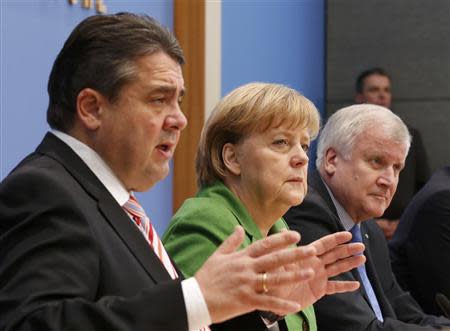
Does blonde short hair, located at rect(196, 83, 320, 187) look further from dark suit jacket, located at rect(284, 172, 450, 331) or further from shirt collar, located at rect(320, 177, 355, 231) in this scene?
shirt collar, located at rect(320, 177, 355, 231)

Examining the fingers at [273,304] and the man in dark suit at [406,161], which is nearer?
the fingers at [273,304]

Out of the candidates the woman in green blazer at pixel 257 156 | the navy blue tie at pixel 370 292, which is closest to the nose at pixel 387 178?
the navy blue tie at pixel 370 292

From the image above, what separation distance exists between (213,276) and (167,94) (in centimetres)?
50

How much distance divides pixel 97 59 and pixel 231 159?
842 millimetres

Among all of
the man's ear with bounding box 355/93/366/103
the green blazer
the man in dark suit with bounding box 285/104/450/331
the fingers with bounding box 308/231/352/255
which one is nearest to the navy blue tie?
the man in dark suit with bounding box 285/104/450/331

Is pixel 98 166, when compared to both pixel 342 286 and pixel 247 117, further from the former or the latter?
pixel 247 117

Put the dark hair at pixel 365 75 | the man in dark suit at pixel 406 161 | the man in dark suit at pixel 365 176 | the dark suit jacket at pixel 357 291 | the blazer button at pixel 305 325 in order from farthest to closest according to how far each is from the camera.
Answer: the dark hair at pixel 365 75, the man in dark suit at pixel 406 161, the man in dark suit at pixel 365 176, the dark suit jacket at pixel 357 291, the blazer button at pixel 305 325

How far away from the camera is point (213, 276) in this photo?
1.58 m

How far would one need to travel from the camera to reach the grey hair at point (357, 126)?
3.21 meters

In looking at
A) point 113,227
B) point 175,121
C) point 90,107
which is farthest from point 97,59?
point 113,227

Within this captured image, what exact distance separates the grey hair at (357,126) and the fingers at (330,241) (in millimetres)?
1246

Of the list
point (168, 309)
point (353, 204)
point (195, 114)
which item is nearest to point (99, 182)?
point (168, 309)

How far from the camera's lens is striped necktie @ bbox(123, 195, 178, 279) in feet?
6.38

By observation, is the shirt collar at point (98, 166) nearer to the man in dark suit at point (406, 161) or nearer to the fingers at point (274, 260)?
the fingers at point (274, 260)
